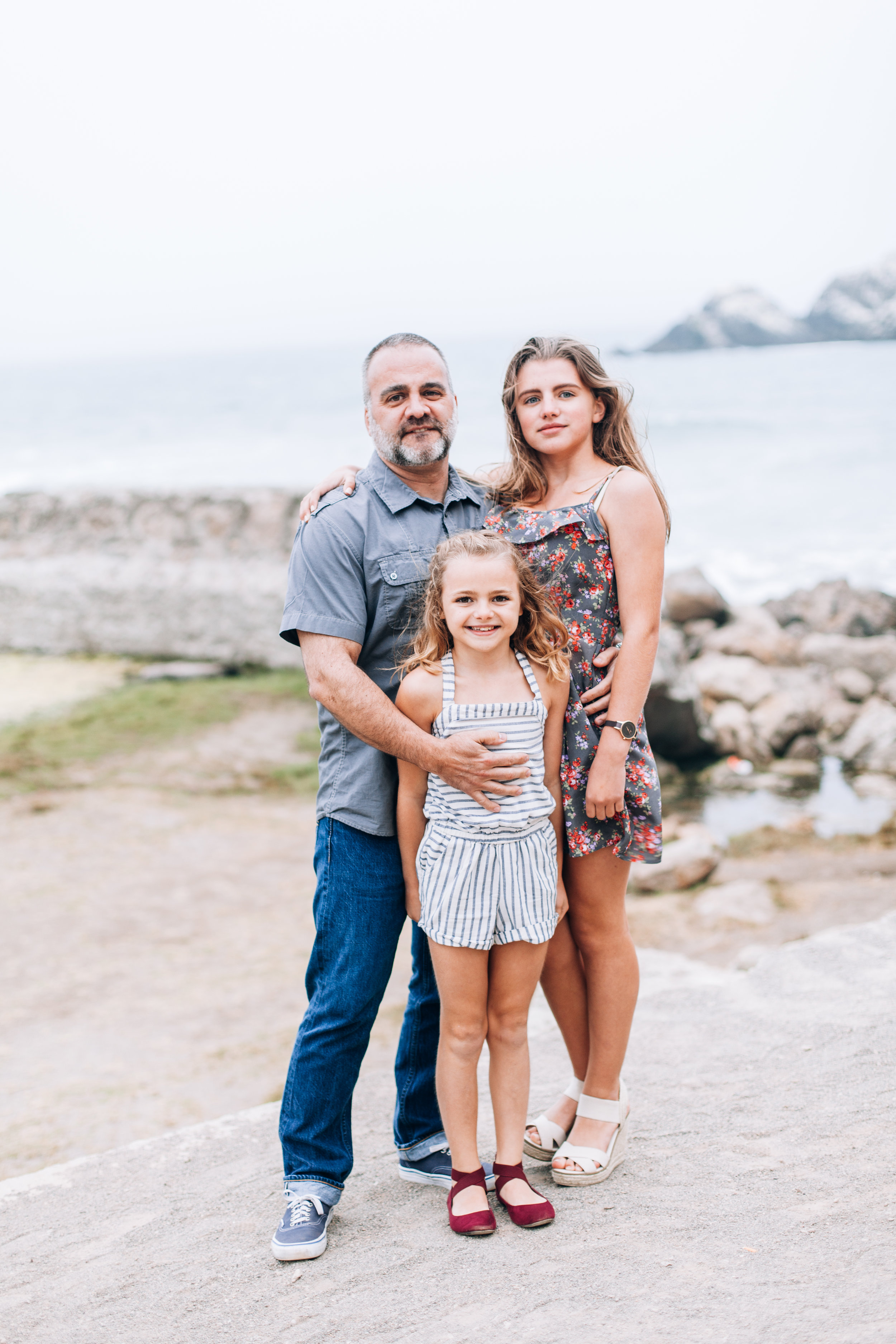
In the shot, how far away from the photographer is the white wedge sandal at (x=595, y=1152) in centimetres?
260

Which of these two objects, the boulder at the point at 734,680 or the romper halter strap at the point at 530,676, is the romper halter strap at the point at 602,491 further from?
the boulder at the point at 734,680

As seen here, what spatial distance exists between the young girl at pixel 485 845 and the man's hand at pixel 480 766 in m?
0.03

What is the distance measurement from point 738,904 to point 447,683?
11.5 ft

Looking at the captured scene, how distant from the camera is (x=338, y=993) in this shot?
8.06ft

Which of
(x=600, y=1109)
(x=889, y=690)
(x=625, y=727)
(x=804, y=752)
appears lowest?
(x=804, y=752)

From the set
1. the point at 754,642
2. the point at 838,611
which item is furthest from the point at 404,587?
the point at 838,611

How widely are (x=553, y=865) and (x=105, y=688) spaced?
7.19 meters

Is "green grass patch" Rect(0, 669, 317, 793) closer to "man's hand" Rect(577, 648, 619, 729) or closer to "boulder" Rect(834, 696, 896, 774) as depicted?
"boulder" Rect(834, 696, 896, 774)

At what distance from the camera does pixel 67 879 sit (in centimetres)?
570

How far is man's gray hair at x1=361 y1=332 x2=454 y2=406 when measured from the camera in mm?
2590

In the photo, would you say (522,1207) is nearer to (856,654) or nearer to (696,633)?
(856,654)

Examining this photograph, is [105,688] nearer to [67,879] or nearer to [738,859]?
[67,879]

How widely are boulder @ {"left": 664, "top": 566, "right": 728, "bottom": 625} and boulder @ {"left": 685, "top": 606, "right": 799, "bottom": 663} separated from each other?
0.27 meters

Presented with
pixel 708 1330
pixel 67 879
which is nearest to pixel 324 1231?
pixel 708 1330
